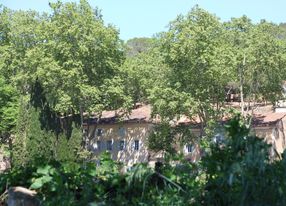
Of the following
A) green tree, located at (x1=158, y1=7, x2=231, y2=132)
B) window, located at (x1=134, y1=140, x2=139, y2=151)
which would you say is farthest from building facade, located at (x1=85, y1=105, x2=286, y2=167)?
green tree, located at (x1=158, y1=7, x2=231, y2=132)

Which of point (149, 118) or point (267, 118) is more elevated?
point (149, 118)

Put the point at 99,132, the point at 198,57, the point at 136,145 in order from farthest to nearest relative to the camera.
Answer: the point at 99,132 → the point at 136,145 → the point at 198,57

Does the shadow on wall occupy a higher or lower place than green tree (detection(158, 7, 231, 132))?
lower

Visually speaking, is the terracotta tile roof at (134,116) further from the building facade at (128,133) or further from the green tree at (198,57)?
the green tree at (198,57)

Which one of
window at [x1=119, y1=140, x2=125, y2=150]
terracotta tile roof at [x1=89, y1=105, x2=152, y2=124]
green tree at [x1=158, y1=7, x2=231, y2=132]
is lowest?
window at [x1=119, y1=140, x2=125, y2=150]

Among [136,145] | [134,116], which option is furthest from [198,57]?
[136,145]

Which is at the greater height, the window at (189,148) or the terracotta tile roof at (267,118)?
the terracotta tile roof at (267,118)

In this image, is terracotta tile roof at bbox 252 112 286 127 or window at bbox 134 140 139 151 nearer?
terracotta tile roof at bbox 252 112 286 127

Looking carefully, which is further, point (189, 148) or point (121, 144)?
point (121, 144)

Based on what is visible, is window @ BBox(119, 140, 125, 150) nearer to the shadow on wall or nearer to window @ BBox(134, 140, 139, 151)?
the shadow on wall

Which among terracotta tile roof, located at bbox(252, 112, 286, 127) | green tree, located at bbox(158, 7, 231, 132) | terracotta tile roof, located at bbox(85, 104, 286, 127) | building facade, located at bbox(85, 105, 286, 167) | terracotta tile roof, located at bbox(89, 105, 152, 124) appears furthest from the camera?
terracotta tile roof, located at bbox(89, 105, 152, 124)

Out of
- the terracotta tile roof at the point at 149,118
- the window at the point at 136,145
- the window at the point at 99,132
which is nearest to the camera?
the terracotta tile roof at the point at 149,118

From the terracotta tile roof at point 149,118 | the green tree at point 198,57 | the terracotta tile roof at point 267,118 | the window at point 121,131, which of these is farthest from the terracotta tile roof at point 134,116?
the terracotta tile roof at point 267,118

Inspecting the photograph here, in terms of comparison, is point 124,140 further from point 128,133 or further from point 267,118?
point 267,118
